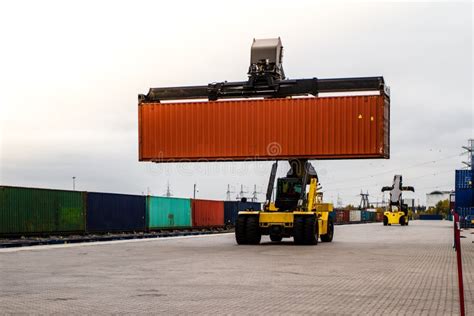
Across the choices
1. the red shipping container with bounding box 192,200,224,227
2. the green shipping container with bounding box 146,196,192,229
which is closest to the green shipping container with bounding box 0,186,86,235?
the green shipping container with bounding box 146,196,192,229

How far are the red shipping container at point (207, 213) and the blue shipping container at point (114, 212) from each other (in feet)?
27.9

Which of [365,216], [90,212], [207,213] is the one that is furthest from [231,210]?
[365,216]

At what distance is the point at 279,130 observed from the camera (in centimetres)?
2478

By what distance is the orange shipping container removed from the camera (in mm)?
24281

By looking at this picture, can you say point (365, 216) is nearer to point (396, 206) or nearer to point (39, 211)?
point (396, 206)

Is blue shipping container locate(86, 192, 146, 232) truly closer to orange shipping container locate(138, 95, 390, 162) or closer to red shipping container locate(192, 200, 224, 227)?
red shipping container locate(192, 200, 224, 227)

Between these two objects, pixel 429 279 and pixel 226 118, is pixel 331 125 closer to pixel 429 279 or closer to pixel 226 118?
pixel 226 118

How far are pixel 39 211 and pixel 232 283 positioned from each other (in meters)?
19.8

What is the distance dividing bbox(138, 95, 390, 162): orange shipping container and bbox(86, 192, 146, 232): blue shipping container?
8.90m

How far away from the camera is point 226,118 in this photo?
25453 millimetres

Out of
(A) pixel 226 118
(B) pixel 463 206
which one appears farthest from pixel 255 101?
(B) pixel 463 206

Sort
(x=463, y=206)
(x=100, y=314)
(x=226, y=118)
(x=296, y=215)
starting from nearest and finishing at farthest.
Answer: (x=100, y=314) < (x=296, y=215) < (x=226, y=118) < (x=463, y=206)

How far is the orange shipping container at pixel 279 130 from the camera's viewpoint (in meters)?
24.3

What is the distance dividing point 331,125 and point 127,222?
16.3 m
